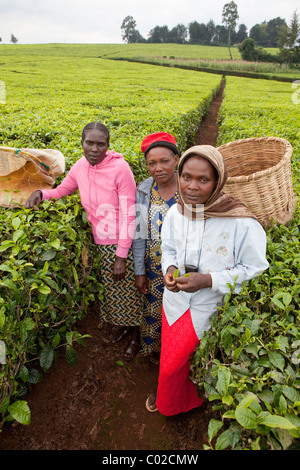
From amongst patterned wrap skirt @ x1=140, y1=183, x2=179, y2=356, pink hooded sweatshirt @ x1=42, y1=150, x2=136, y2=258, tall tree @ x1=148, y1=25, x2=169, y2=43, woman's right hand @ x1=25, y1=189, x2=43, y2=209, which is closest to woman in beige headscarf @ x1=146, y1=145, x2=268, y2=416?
patterned wrap skirt @ x1=140, y1=183, x2=179, y2=356

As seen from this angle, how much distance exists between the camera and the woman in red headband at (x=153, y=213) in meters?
2.04

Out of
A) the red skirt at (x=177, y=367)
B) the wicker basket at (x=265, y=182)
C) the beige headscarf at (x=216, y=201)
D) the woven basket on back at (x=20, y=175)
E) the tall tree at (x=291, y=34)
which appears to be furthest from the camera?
the tall tree at (x=291, y=34)

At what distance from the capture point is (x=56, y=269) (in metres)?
1.94

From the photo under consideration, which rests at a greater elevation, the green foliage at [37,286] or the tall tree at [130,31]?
the tall tree at [130,31]

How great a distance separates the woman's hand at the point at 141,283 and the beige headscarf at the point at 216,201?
0.91 metres

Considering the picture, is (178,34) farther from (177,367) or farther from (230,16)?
(177,367)

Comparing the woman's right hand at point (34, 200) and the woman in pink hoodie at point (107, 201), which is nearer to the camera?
the woman in pink hoodie at point (107, 201)

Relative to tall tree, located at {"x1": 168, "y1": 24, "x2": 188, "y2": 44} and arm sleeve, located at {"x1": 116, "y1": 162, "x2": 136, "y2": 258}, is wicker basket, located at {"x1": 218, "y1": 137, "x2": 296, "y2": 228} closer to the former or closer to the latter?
arm sleeve, located at {"x1": 116, "y1": 162, "x2": 136, "y2": 258}

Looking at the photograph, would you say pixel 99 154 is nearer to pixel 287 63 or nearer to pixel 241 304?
pixel 241 304

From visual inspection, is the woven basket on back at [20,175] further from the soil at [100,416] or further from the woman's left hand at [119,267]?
the soil at [100,416]

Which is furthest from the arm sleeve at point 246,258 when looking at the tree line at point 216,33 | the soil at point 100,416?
the tree line at point 216,33

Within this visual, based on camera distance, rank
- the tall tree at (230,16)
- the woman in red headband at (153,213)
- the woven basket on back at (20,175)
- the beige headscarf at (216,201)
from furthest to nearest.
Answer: the tall tree at (230,16) → the woven basket on back at (20,175) → the woman in red headband at (153,213) → the beige headscarf at (216,201)

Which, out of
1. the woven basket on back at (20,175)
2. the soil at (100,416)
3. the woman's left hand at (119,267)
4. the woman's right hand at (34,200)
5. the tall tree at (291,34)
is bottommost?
the soil at (100,416)

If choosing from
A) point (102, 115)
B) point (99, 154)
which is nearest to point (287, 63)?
point (102, 115)
